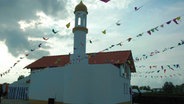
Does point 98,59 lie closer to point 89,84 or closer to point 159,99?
point 89,84

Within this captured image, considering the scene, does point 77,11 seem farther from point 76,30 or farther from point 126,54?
point 126,54

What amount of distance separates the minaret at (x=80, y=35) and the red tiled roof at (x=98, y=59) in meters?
1.67

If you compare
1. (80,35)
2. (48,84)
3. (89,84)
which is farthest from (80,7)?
(48,84)

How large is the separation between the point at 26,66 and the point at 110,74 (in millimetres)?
16418

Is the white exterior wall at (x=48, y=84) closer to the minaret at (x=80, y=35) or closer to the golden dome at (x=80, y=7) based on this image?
the minaret at (x=80, y=35)

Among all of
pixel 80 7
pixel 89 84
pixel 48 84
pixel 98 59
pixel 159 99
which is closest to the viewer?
pixel 89 84

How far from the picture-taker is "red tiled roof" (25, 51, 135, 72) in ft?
73.9

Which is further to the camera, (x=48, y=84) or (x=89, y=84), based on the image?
(x=48, y=84)

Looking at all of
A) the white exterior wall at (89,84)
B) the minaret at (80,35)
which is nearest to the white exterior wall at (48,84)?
the white exterior wall at (89,84)

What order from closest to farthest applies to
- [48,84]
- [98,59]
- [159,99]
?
[48,84] < [98,59] < [159,99]

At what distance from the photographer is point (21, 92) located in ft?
81.3

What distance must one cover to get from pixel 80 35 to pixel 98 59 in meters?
6.86

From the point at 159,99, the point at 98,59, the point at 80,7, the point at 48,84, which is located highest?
Result: the point at 80,7

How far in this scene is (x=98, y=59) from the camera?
23.8 metres
